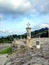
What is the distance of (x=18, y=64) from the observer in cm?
775

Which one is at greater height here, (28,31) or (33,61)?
(28,31)

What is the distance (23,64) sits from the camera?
7.56m

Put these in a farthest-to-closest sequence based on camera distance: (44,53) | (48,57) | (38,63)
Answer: (44,53) → (48,57) → (38,63)

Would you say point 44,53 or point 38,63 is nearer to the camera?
point 38,63

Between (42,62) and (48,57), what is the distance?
18.2 inches

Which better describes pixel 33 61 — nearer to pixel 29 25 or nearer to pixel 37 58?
pixel 37 58

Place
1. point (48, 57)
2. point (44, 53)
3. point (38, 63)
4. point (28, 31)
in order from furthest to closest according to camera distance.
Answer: point (28, 31)
point (44, 53)
point (48, 57)
point (38, 63)

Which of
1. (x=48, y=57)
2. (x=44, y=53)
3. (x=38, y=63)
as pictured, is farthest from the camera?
(x=44, y=53)

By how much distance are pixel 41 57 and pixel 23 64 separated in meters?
0.65

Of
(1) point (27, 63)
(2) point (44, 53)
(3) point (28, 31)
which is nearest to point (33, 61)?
(1) point (27, 63)

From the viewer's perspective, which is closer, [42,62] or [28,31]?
[42,62]

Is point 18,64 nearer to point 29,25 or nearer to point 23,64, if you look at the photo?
point 23,64

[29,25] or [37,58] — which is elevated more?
[29,25]

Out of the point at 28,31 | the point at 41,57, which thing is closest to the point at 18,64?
the point at 41,57
